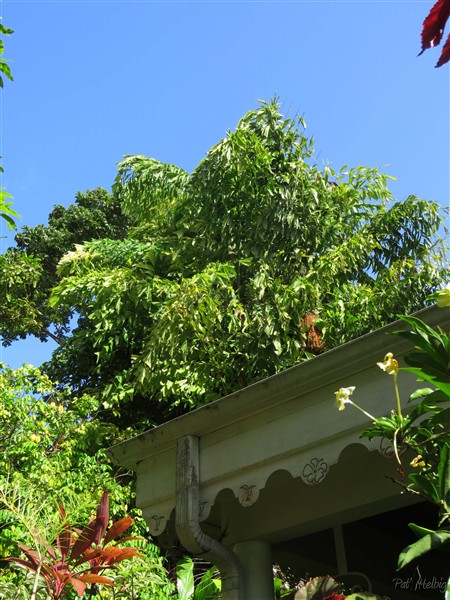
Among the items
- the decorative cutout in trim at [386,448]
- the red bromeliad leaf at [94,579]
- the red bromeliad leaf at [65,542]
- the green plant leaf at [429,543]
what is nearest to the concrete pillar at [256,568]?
the red bromeliad leaf at [94,579]

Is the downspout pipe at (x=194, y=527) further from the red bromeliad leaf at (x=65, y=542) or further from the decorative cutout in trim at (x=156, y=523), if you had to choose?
the red bromeliad leaf at (x=65, y=542)

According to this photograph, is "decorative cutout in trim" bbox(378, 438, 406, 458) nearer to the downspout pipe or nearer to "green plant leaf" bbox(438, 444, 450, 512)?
"green plant leaf" bbox(438, 444, 450, 512)

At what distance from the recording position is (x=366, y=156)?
39.4ft

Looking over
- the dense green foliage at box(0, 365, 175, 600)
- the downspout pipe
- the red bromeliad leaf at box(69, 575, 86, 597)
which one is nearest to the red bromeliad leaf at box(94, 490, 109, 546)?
the red bromeliad leaf at box(69, 575, 86, 597)

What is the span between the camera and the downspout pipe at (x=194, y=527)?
3.37m

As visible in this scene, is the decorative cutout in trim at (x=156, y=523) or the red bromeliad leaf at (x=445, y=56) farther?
the decorative cutout in trim at (x=156, y=523)

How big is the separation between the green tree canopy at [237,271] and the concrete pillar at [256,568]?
499 cm

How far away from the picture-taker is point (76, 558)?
3.82 m

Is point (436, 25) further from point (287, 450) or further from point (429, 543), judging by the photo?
point (287, 450)

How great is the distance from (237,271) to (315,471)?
7.54 meters

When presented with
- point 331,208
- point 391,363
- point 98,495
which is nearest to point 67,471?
point 98,495

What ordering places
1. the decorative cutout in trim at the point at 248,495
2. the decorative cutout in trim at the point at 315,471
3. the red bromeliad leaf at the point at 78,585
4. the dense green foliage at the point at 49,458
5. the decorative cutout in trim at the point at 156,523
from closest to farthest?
the decorative cutout in trim at the point at 315,471
the decorative cutout in trim at the point at 248,495
the red bromeliad leaf at the point at 78,585
the decorative cutout in trim at the point at 156,523
the dense green foliage at the point at 49,458

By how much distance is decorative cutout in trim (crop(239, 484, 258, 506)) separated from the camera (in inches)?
127

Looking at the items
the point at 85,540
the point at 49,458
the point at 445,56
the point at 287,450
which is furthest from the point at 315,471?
the point at 49,458
